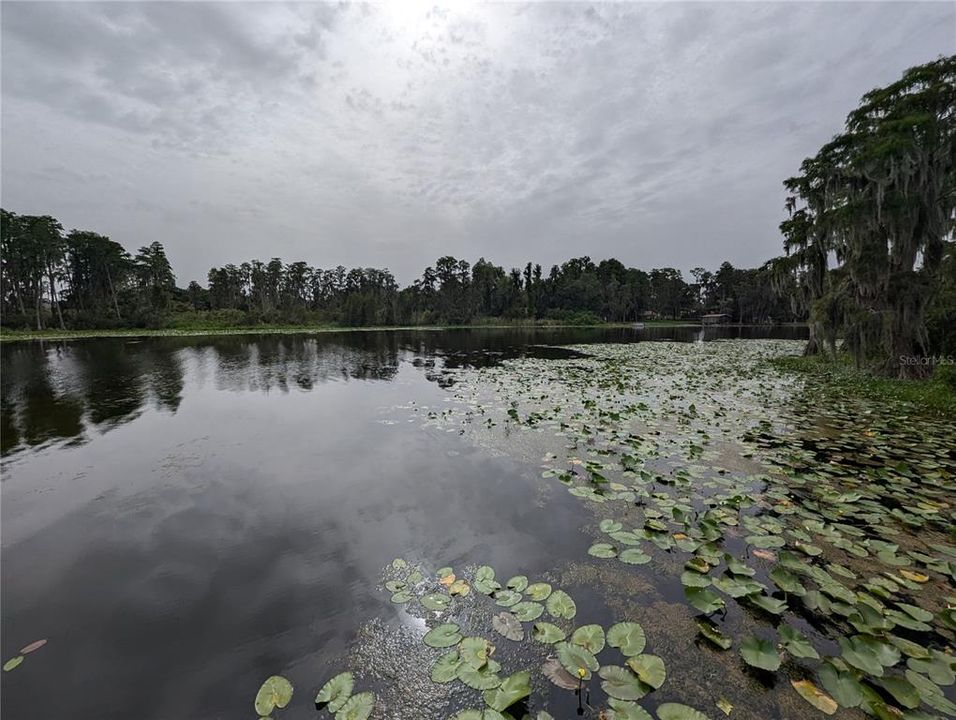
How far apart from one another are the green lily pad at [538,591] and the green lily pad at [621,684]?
2.55 ft

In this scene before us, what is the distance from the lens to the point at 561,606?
10.4 feet

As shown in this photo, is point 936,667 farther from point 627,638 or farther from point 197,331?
point 197,331

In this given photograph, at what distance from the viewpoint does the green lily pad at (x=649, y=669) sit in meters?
2.44

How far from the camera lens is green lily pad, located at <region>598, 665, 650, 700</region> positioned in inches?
93.1

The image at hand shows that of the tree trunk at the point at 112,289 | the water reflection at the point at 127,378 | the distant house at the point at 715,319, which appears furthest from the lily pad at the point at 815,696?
the distant house at the point at 715,319

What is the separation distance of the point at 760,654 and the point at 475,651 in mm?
1848

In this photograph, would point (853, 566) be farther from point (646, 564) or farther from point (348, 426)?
point (348, 426)

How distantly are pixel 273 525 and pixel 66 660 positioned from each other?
6.57 ft

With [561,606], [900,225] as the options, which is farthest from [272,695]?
[900,225]

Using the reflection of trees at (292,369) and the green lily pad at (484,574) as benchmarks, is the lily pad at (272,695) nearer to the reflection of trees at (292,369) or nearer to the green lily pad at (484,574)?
the green lily pad at (484,574)

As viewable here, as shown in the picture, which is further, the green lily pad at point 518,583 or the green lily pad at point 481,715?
the green lily pad at point 518,583

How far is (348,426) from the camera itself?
359 inches

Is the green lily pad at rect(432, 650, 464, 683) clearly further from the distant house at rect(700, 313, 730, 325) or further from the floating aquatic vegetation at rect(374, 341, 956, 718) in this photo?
the distant house at rect(700, 313, 730, 325)

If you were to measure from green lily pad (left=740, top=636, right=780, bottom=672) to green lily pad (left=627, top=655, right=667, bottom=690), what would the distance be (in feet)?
1.79
